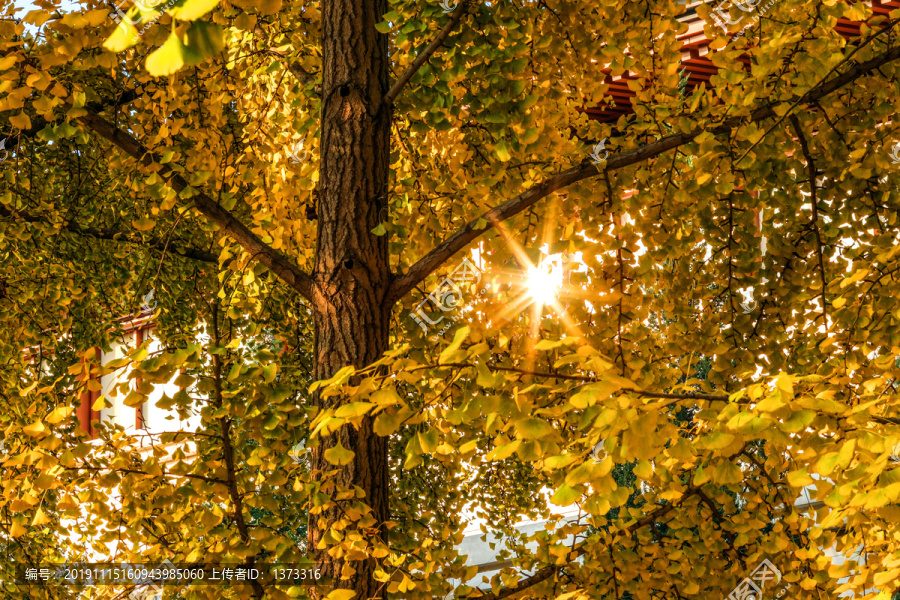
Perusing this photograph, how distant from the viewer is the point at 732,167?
183 cm

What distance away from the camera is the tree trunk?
167cm

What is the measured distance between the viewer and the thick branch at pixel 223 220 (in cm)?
176

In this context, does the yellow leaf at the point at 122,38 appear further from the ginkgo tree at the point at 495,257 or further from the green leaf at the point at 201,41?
the ginkgo tree at the point at 495,257

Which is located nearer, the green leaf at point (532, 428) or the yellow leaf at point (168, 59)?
the yellow leaf at point (168, 59)

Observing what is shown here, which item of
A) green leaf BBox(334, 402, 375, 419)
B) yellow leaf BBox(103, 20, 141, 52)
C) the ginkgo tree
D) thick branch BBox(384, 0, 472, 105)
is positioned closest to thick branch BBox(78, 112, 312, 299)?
the ginkgo tree

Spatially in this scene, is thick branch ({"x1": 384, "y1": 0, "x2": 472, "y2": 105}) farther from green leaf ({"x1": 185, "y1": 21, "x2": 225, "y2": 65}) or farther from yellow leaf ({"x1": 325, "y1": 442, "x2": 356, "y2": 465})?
Result: green leaf ({"x1": 185, "y1": 21, "x2": 225, "y2": 65})

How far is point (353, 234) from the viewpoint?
1771 mm

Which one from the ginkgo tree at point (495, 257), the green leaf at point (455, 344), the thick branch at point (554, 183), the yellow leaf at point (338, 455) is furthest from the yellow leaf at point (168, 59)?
the thick branch at point (554, 183)

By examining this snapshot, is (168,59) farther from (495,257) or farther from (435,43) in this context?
(495,257)

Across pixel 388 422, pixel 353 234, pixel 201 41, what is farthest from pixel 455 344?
pixel 353 234

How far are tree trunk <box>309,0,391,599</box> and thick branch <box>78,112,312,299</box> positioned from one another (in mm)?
63

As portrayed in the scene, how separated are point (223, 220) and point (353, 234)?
0.33m

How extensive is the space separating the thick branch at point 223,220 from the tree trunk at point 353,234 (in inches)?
2.5

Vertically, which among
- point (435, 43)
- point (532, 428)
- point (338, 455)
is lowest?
point (532, 428)
